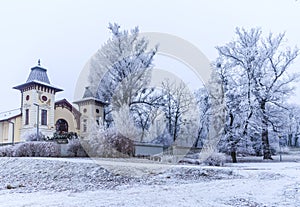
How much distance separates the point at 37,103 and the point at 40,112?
2.70ft

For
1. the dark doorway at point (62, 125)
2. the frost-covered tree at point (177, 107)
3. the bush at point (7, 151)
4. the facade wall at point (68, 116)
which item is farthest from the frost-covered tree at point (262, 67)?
the dark doorway at point (62, 125)

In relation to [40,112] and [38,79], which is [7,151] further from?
[38,79]

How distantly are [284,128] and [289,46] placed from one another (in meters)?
6.38

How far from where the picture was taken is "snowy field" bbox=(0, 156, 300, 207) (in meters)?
5.98

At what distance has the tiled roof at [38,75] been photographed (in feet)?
87.1

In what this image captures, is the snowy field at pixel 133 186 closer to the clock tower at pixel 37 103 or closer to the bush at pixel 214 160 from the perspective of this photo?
the bush at pixel 214 160

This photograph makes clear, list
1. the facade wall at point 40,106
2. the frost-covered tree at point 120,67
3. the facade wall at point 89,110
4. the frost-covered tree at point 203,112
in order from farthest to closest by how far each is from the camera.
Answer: the facade wall at point 40,106
the facade wall at point 89,110
the frost-covered tree at point 203,112
the frost-covered tree at point 120,67

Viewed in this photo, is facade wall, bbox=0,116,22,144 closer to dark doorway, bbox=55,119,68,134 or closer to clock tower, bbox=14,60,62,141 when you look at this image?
clock tower, bbox=14,60,62,141

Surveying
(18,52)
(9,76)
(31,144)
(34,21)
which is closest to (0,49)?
(18,52)

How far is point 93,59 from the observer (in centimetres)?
2412

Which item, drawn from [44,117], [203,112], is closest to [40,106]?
[44,117]

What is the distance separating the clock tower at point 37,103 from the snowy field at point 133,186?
545 inches

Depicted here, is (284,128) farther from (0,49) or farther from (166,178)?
(0,49)

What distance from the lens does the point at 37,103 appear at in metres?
25.6
